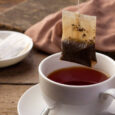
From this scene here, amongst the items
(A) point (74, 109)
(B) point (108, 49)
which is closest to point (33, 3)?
(B) point (108, 49)

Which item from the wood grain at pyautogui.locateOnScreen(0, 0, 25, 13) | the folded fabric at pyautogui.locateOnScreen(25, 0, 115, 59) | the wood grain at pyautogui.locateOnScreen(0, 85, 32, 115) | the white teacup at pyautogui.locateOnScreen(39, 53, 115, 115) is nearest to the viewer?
the white teacup at pyautogui.locateOnScreen(39, 53, 115, 115)

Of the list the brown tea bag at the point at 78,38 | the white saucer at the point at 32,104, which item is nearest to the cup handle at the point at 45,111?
the white saucer at the point at 32,104

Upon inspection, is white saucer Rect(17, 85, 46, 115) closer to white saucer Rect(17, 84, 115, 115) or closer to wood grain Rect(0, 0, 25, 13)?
white saucer Rect(17, 84, 115, 115)

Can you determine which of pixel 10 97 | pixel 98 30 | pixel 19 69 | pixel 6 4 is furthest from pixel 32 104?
pixel 6 4

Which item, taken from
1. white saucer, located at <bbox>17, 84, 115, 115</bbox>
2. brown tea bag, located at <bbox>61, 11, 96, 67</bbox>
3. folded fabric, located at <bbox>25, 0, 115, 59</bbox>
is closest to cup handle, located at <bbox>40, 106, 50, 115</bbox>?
white saucer, located at <bbox>17, 84, 115, 115</bbox>

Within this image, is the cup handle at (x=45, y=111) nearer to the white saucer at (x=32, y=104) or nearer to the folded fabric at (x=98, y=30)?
the white saucer at (x=32, y=104)

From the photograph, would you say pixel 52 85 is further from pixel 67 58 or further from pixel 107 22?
pixel 107 22
